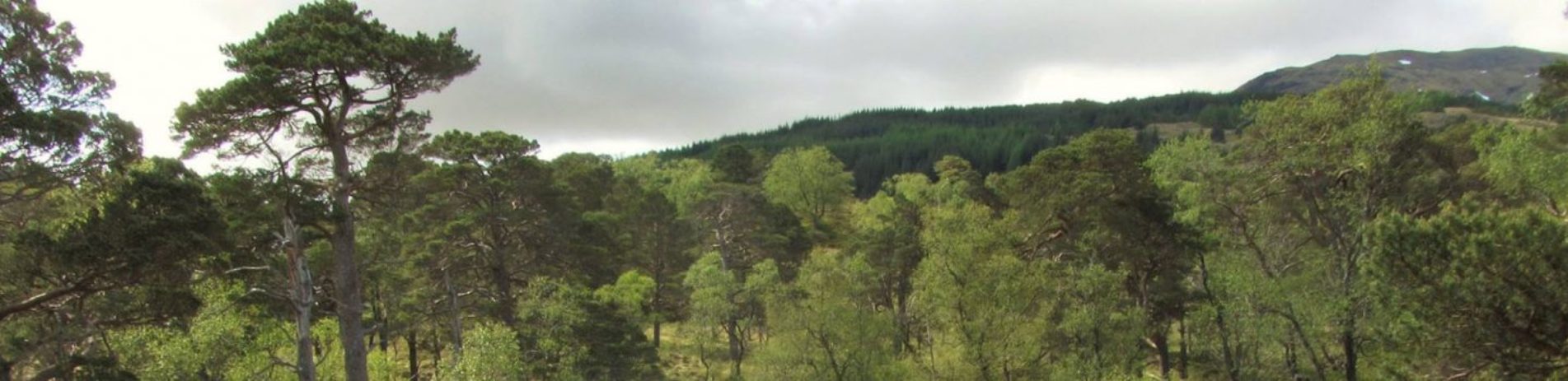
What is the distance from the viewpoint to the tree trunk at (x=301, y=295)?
14.5 m

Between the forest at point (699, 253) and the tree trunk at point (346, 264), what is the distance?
5cm

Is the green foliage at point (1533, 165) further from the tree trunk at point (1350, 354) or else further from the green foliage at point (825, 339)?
the green foliage at point (825, 339)

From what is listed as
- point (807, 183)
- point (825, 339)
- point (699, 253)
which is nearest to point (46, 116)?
point (825, 339)

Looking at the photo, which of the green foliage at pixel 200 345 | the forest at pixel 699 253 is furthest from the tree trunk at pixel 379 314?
the green foliage at pixel 200 345

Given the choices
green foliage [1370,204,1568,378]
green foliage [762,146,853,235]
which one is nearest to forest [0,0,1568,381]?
green foliage [1370,204,1568,378]

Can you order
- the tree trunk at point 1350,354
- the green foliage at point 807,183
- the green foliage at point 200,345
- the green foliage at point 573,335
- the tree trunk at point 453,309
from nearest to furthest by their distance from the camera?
the green foliage at point 200,345 → the tree trunk at point 1350,354 → the green foliage at point 573,335 → the tree trunk at point 453,309 → the green foliage at point 807,183

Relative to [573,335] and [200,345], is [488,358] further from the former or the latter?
[573,335]

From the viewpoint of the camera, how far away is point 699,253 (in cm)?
4209

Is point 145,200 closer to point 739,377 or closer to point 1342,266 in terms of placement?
point 739,377

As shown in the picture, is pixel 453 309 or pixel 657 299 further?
pixel 657 299

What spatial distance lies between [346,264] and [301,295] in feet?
3.54

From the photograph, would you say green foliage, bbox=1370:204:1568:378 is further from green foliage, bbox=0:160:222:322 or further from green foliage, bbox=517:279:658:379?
green foliage, bbox=517:279:658:379

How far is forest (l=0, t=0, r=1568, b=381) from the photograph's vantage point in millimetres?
11266

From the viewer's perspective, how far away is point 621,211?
42.5m
